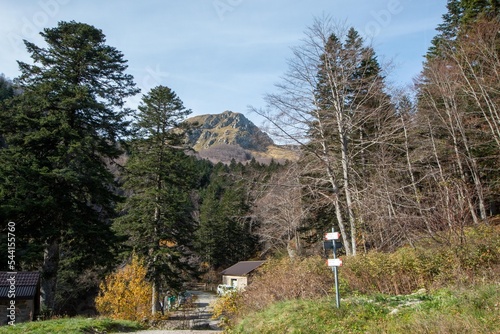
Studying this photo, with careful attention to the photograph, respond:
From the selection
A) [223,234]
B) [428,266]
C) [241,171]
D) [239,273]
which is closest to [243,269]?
[239,273]

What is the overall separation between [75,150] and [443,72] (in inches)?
755

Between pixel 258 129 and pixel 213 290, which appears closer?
pixel 258 129

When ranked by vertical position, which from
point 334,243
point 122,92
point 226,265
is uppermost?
point 122,92

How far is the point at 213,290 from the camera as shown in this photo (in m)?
47.6

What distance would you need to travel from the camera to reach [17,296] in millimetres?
12266

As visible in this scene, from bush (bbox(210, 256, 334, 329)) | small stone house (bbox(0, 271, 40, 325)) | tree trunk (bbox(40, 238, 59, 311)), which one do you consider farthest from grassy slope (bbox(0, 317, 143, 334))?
bush (bbox(210, 256, 334, 329))

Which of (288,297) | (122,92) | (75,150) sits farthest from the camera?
(122,92)

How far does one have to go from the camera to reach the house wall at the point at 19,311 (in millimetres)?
12219

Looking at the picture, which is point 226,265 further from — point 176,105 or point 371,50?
point 371,50

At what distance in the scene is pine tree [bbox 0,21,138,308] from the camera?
13.1 m

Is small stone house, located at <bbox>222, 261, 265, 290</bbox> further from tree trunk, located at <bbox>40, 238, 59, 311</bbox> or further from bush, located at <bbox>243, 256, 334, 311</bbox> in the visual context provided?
Answer: bush, located at <bbox>243, 256, 334, 311</bbox>

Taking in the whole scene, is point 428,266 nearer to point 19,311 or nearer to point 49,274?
point 49,274

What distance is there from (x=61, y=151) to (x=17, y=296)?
5843 mm

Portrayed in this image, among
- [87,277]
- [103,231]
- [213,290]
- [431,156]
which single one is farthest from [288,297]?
[213,290]
